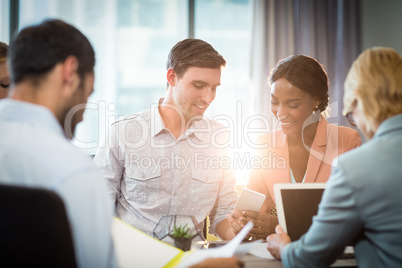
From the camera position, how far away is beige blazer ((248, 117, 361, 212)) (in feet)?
5.90

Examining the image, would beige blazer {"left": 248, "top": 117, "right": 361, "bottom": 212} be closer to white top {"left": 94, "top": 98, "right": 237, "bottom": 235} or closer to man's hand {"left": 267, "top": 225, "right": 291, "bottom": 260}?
white top {"left": 94, "top": 98, "right": 237, "bottom": 235}

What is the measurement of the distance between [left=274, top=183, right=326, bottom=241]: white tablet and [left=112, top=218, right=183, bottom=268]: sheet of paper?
0.38 m

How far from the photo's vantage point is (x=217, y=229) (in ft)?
5.83

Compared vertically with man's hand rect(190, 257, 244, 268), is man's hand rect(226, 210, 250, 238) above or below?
below

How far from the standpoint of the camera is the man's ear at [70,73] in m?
0.84

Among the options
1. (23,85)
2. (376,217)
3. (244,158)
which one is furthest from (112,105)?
(376,217)

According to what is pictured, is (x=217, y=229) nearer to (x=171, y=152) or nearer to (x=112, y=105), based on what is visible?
(x=171, y=152)

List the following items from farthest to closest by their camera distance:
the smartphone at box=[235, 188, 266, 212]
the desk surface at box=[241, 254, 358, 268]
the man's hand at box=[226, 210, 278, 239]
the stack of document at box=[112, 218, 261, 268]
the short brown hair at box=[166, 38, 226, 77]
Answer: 1. the short brown hair at box=[166, 38, 226, 77]
2. the man's hand at box=[226, 210, 278, 239]
3. the smartphone at box=[235, 188, 266, 212]
4. the desk surface at box=[241, 254, 358, 268]
5. the stack of document at box=[112, 218, 261, 268]

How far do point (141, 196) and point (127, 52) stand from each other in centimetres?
199

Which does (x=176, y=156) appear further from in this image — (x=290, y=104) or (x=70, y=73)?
(x=70, y=73)

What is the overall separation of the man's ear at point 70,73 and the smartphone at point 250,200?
0.76 meters

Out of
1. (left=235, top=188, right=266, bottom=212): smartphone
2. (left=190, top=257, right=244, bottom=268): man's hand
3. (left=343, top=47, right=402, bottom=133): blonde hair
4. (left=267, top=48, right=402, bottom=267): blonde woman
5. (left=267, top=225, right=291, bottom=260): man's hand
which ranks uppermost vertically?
(left=343, top=47, right=402, bottom=133): blonde hair

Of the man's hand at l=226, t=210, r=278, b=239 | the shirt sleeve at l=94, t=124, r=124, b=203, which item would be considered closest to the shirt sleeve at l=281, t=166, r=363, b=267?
the man's hand at l=226, t=210, r=278, b=239

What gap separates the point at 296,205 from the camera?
1229mm
